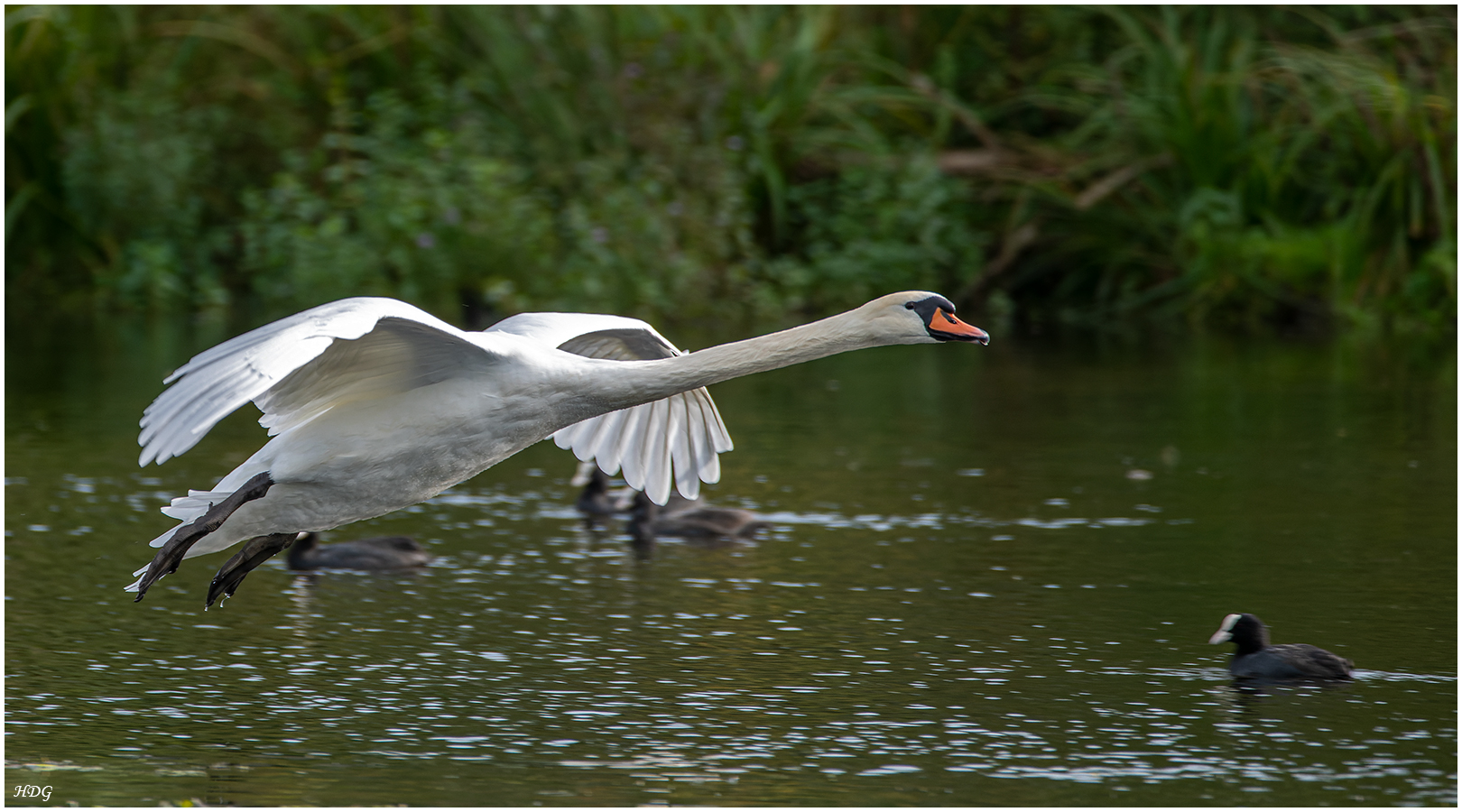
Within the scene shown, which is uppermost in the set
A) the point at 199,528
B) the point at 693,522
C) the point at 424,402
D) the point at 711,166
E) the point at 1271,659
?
the point at 711,166

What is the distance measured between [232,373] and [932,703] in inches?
111

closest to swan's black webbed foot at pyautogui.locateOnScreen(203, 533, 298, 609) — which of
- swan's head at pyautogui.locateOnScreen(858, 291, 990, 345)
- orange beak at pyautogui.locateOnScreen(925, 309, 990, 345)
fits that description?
swan's head at pyautogui.locateOnScreen(858, 291, 990, 345)

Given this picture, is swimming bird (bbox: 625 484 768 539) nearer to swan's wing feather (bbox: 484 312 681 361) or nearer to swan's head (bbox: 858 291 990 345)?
swan's wing feather (bbox: 484 312 681 361)

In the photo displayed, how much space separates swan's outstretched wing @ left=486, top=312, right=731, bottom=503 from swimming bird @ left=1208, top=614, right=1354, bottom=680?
2.00 meters

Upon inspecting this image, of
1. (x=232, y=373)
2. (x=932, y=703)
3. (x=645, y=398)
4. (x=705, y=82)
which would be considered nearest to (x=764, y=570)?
(x=932, y=703)

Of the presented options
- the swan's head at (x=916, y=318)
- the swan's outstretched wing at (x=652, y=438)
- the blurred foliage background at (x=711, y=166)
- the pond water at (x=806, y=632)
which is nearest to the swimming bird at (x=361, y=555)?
the pond water at (x=806, y=632)

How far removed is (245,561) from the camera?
716 cm

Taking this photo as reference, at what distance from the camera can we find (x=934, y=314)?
6488 mm

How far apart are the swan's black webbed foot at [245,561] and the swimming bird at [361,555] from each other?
87.2 inches

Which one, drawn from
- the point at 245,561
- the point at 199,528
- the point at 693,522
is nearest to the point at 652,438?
the point at 245,561

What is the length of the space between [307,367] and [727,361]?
1.33m

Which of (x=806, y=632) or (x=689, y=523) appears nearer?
(x=806, y=632)

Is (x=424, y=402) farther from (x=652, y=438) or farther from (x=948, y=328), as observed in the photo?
(x=948, y=328)

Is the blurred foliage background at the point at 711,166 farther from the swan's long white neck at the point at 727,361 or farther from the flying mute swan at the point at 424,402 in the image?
the swan's long white neck at the point at 727,361
